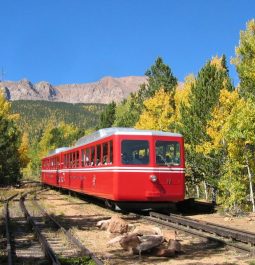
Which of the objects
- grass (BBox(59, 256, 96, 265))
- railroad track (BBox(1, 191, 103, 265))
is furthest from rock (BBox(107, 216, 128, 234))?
grass (BBox(59, 256, 96, 265))

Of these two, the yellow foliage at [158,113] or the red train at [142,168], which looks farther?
the yellow foliage at [158,113]

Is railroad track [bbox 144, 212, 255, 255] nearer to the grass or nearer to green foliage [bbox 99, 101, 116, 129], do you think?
the grass

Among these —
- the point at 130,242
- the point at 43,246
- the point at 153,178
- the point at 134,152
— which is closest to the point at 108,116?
the point at 134,152

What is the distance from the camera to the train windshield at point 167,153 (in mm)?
15617

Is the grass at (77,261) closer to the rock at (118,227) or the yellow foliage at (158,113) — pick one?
the rock at (118,227)

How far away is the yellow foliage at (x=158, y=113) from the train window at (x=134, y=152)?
17.9 meters

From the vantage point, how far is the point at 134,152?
51.0 ft

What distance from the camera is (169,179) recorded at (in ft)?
51.0

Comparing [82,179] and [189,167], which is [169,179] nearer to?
[82,179]

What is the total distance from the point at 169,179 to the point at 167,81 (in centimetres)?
2391

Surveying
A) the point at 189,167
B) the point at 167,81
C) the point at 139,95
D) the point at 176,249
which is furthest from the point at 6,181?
the point at 176,249

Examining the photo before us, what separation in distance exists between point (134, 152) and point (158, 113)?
65.3 feet

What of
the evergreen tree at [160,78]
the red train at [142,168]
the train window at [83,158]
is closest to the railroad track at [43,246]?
the red train at [142,168]

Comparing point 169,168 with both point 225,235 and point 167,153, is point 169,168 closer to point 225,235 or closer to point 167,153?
point 167,153
